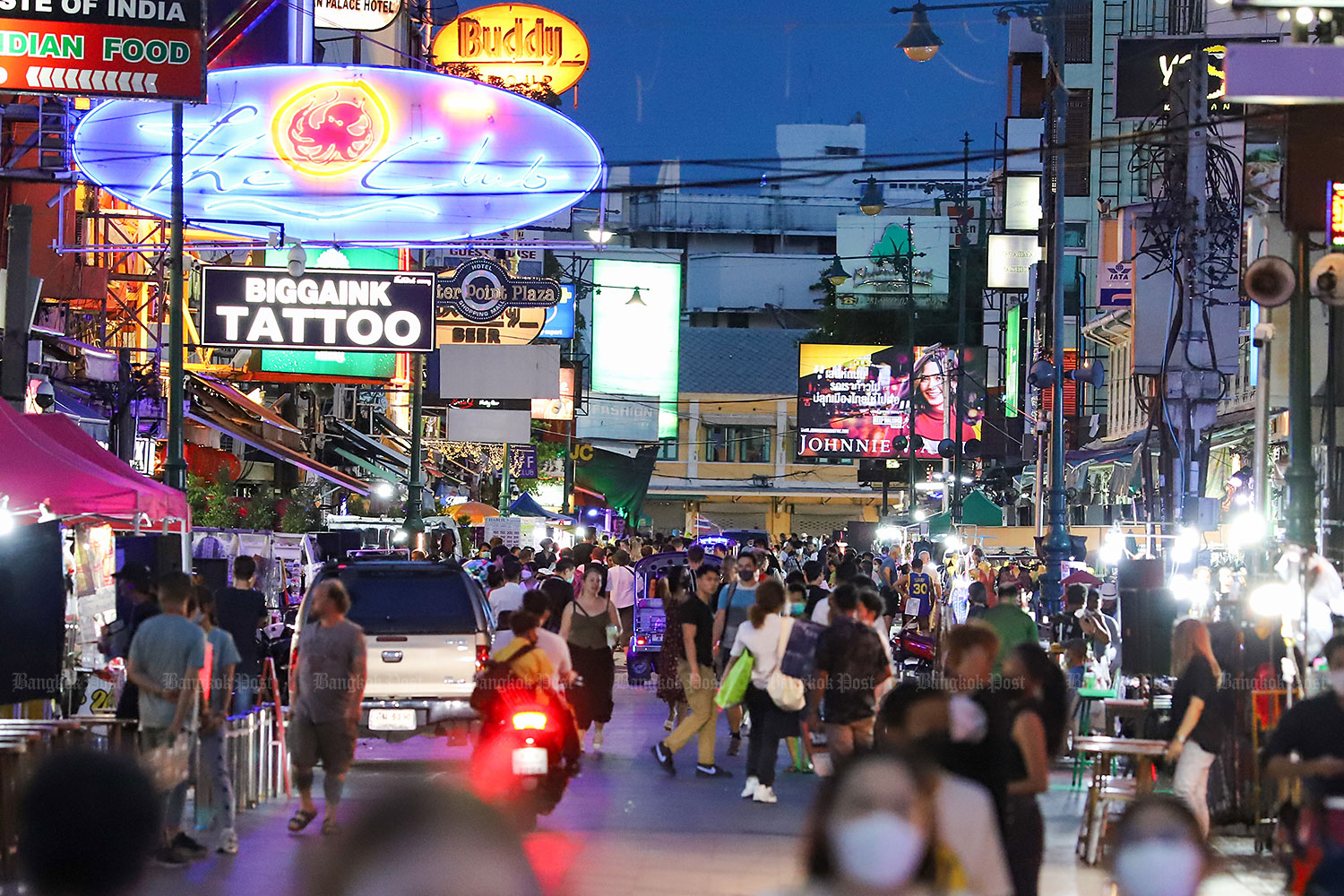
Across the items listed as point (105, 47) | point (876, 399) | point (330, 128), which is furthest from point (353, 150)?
point (876, 399)

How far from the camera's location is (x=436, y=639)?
52.4 ft

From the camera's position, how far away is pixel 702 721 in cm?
1575

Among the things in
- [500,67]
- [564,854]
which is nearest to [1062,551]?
[500,67]

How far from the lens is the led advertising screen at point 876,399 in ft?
163

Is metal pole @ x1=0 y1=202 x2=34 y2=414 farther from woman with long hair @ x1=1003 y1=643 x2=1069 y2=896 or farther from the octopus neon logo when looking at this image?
woman with long hair @ x1=1003 y1=643 x2=1069 y2=896

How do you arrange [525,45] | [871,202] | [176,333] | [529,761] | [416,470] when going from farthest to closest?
[871,202] < [416,470] < [525,45] < [176,333] < [529,761]

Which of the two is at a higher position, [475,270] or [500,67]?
[500,67]

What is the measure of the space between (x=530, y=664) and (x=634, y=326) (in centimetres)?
4467

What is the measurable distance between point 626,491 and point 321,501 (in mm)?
24833

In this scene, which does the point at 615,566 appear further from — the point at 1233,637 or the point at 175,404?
the point at 1233,637

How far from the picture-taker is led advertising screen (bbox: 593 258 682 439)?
56125 millimetres

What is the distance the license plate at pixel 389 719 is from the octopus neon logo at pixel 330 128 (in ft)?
28.7

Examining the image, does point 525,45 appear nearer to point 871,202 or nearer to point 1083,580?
point 1083,580

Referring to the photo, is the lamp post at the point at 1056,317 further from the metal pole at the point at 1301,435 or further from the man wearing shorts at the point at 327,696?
the man wearing shorts at the point at 327,696
